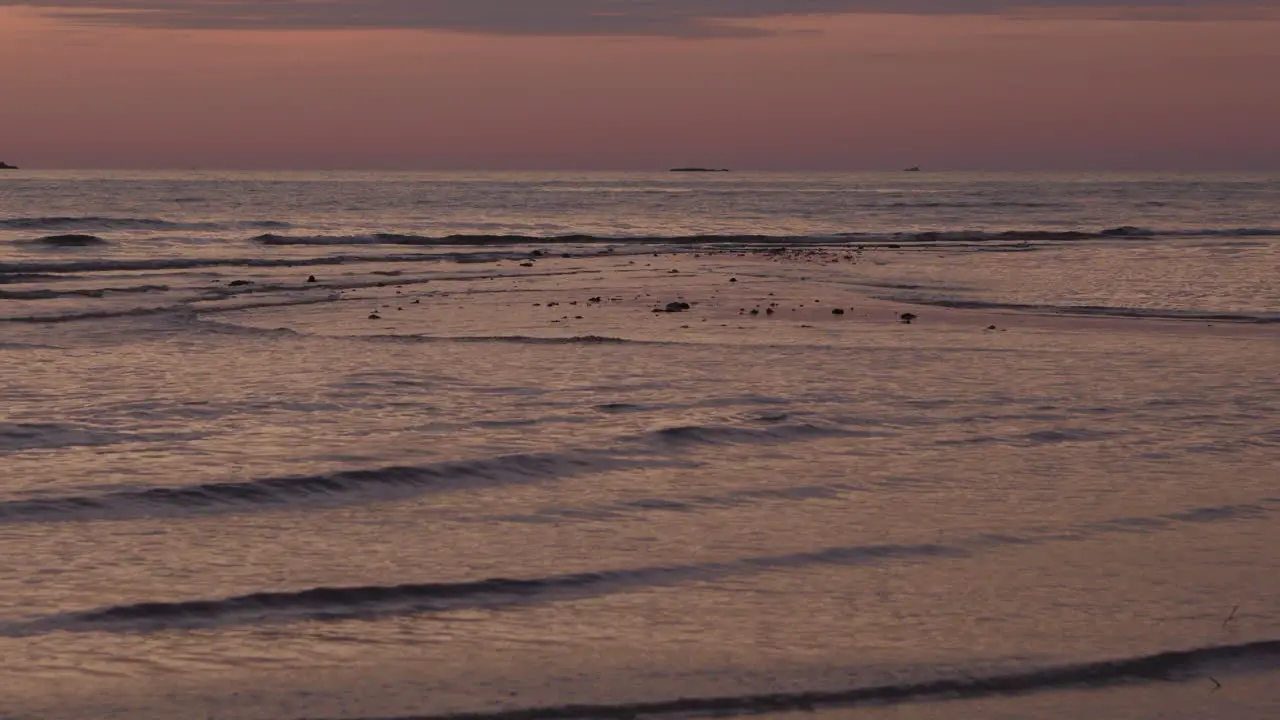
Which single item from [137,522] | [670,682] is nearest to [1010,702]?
[670,682]

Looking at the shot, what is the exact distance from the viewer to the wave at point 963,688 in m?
6.39

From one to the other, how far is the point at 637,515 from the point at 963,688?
145 inches

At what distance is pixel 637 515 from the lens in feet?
33.1

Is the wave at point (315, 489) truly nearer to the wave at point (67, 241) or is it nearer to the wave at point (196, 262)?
the wave at point (196, 262)

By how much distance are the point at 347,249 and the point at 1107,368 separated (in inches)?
1505

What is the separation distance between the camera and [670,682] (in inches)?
266

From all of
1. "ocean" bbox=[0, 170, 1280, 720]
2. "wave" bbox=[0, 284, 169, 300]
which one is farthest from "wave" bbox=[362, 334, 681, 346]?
"wave" bbox=[0, 284, 169, 300]

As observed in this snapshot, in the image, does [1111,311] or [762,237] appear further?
[762,237]

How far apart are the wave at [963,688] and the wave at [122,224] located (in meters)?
60.0

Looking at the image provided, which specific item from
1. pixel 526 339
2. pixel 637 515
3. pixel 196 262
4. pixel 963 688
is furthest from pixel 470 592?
pixel 196 262

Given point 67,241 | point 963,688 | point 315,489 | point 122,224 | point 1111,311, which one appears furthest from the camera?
point 122,224

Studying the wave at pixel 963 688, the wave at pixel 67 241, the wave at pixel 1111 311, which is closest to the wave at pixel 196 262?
the wave at pixel 67 241

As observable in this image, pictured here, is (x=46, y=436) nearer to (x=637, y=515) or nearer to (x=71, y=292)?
(x=637, y=515)

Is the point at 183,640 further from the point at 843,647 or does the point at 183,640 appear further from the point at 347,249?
the point at 347,249
